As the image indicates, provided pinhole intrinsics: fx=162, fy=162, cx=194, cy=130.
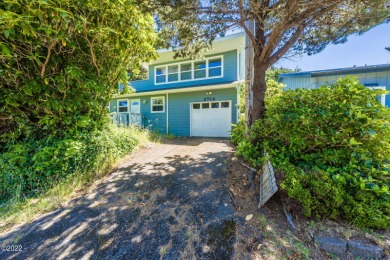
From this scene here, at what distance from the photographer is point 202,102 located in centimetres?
969

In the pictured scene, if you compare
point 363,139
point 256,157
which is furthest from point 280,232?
point 363,139

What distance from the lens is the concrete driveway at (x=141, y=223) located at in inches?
80.7

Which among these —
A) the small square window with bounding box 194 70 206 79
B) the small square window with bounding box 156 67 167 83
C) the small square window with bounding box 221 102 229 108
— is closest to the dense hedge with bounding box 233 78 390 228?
the small square window with bounding box 221 102 229 108

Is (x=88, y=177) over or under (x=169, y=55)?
under

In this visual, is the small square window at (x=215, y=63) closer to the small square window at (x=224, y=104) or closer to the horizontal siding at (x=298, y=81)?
the small square window at (x=224, y=104)

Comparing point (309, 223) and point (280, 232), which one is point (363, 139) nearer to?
point (309, 223)

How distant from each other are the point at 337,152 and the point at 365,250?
128cm

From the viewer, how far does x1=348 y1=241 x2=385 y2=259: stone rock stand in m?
1.87

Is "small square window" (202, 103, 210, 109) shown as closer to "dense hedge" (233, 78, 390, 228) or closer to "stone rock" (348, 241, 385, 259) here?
"dense hedge" (233, 78, 390, 228)

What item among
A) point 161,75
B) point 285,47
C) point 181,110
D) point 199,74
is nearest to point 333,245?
point 285,47

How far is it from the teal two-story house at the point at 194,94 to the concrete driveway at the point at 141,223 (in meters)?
5.52

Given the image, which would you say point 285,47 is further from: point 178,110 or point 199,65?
point 178,110

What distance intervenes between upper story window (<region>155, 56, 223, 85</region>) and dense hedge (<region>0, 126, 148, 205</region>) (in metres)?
7.60

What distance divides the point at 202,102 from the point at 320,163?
7485 millimetres
